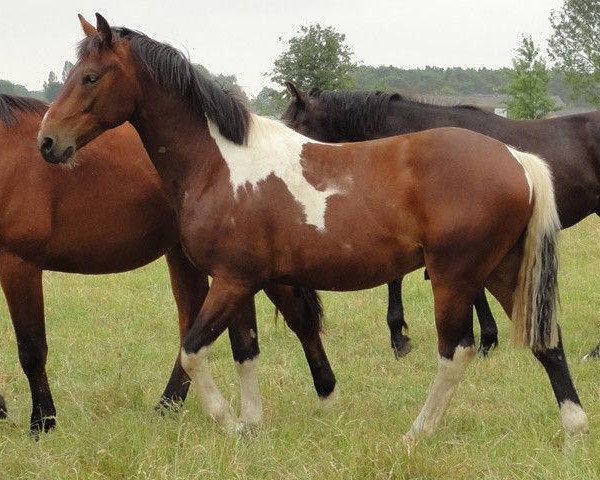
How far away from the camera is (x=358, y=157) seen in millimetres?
3951

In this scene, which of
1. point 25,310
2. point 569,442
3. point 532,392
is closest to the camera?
point 569,442

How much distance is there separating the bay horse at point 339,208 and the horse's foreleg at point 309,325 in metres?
0.73

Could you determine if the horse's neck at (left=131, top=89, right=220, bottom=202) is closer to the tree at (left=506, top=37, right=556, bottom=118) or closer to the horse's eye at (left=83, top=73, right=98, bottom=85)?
the horse's eye at (left=83, top=73, right=98, bottom=85)

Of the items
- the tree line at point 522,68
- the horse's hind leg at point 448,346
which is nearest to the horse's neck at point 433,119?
the horse's hind leg at point 448,346

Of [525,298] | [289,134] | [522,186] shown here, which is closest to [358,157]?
[289,134]

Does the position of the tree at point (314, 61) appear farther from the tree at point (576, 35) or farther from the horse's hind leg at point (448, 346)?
the horse's hind leg at point (448, 346)

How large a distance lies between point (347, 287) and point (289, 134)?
85 centimetres

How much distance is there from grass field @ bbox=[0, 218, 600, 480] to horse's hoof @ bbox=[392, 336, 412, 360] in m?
0.09

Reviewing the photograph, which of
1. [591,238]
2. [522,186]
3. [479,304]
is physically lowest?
[591,238]

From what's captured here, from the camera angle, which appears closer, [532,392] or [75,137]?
[75,137]

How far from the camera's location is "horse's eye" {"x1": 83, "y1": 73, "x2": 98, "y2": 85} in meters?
3.84

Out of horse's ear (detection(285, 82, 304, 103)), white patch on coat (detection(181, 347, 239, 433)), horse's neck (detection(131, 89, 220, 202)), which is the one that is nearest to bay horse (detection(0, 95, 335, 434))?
white patch on coat (detection(181, 347, 239, 433))

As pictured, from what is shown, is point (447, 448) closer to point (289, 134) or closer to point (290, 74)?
A: point (289, 134)

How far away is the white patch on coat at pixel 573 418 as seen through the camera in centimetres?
388
